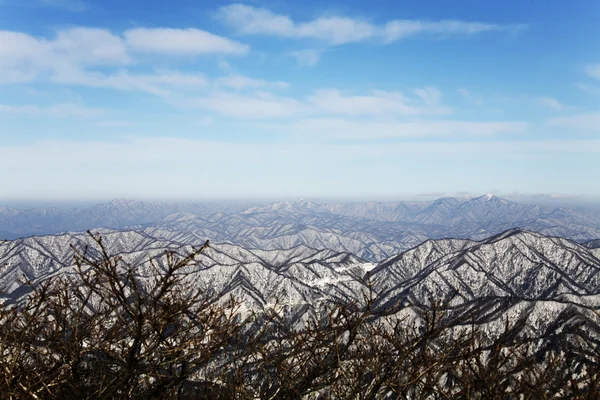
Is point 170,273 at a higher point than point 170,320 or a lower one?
higher

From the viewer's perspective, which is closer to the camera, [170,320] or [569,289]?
[170,320]

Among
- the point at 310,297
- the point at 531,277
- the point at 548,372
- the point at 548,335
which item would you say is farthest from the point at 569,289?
the point at 548,372

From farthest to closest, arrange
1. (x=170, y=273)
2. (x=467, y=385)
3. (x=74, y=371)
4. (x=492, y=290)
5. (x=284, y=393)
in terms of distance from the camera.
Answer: (x=492, y=290) < (x=284, y=393) < (x=74, y=371) < (x=467, y=385) < (x=170, y=273)

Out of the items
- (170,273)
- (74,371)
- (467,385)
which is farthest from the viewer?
(74,371)

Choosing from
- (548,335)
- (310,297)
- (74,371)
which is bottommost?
(310,297)

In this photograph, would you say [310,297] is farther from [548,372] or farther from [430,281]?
[548,372]

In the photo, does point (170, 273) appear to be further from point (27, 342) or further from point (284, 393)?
point (27, 342)

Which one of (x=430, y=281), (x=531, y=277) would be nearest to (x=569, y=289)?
(x=531, y=277)

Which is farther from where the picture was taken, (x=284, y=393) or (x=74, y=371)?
(x=284, y=393)

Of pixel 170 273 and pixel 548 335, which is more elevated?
pixel 170 273
